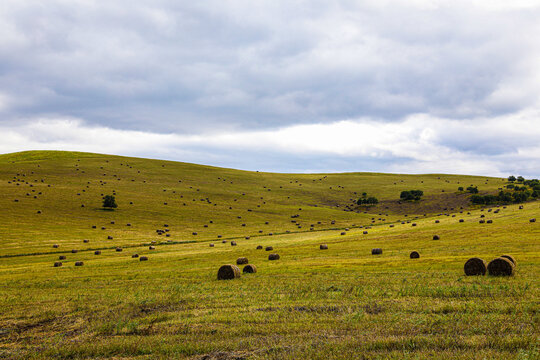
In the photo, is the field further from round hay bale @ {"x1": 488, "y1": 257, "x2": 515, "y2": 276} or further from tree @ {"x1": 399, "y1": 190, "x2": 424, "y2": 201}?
tree @ {"x1": 399, "y1": 190, "x2": 424, "y2": 201}

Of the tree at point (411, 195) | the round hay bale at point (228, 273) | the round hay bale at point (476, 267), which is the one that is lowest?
the round hay bale at point (228, 273)

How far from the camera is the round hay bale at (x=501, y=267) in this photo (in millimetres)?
18016

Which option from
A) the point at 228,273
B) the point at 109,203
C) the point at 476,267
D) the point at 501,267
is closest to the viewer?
the point at 501,267

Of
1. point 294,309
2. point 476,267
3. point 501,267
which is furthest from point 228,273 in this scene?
point 501,267

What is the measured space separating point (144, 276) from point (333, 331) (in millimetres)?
21017

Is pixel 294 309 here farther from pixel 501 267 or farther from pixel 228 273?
pixel 501 267

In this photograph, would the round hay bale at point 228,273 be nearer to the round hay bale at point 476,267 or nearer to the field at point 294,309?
the field at point 294,309

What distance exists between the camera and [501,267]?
18.2 m

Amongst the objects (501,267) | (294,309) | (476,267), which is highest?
(501,267)

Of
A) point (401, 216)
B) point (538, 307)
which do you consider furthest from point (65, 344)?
point (401, 216)

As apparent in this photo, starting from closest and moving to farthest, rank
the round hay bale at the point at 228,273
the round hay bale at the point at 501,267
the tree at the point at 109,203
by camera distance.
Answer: the round hay bale at the point at 501,267, the round hay bale at the point at 228,273, the tree at the point at 109,203

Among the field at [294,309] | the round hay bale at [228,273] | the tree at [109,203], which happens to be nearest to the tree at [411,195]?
the field at [294,309]

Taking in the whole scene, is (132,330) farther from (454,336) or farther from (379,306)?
(454,336)

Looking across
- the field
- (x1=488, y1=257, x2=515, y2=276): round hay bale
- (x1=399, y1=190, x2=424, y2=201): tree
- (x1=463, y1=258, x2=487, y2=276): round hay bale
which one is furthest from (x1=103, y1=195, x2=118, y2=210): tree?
(x1=399, y1=190, x2=424, y2=201): tree
